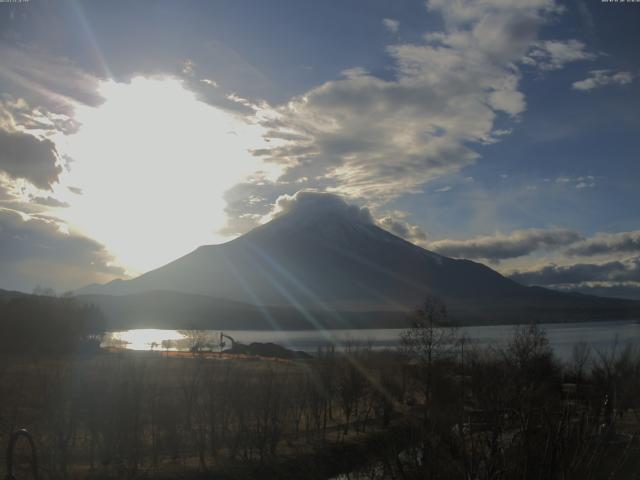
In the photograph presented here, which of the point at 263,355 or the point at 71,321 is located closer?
the point at 71,321

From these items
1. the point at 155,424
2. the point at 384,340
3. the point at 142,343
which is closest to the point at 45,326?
the point at 142,343

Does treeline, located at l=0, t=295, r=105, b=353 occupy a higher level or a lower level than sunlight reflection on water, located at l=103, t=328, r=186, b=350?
higher

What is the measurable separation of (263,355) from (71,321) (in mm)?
24961

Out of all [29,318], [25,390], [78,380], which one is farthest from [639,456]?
[29,318]

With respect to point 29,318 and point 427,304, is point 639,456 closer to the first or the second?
point 427,304

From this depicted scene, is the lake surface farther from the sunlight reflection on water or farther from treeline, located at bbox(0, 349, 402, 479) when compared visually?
treeline, located at bbox(0, 349, 402, 479)

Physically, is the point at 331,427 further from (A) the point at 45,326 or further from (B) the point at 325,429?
(A) the point at 45,326

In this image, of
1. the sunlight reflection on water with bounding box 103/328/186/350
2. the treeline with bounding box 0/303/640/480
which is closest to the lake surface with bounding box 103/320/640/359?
the sunlight reflection on water with bounding box 103/328/186/350

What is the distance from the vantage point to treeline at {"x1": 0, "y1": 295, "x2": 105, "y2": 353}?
68.3 metres

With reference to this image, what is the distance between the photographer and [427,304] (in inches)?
2093

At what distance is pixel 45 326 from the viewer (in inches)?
2874

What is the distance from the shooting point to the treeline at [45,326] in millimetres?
68312

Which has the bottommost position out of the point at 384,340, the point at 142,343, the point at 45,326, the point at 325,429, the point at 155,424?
the point at 325,429

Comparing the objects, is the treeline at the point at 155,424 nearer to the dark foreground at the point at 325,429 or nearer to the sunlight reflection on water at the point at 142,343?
the dark foreground at the point at 325,429
